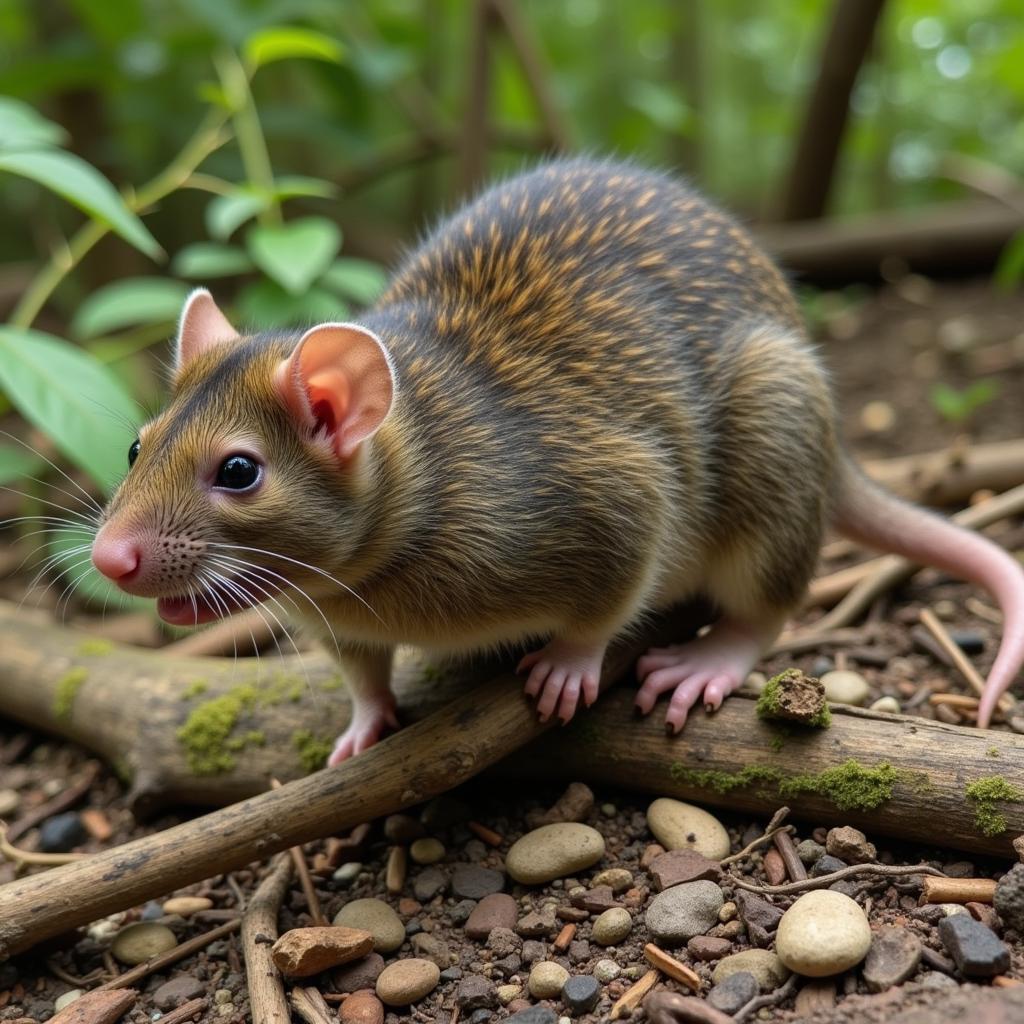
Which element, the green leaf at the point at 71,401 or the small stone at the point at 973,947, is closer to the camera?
the small stone at the point at 973,947

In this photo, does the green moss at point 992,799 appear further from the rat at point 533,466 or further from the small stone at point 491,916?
the small stone at point 491,916

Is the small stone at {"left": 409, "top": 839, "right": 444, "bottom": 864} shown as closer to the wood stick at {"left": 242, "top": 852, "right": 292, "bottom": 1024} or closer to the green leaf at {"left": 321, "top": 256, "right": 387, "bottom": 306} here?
the wood stick at {"left": 242, "top": 852, "right": 292, "bottom": 1024}

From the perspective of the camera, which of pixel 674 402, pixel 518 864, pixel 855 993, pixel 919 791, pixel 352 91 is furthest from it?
pixel 352 91

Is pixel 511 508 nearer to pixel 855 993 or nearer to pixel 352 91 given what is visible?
pixel 855 993

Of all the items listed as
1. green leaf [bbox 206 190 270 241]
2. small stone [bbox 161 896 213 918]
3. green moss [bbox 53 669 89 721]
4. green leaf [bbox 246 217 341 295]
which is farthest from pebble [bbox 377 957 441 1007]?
green leaf [bbox 206 190 270 241]

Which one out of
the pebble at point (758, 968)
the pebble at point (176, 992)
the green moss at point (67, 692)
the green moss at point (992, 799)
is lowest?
the green moss at point (67, 692)

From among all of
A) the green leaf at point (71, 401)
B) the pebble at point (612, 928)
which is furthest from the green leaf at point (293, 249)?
the pebble at point (612, 928)

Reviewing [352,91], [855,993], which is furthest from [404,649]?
[352,91]
